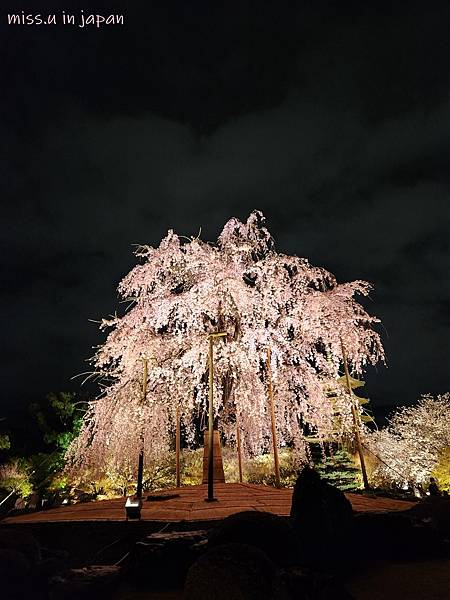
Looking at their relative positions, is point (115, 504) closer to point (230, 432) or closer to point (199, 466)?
point (230, 432)

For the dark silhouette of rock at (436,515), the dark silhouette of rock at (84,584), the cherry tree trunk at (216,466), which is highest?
the cherry tree trunk at (216,466)

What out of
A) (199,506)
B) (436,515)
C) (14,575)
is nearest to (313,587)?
(14,575)

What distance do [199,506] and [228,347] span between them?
5.69 metres

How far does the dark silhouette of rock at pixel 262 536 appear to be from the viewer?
5.53m

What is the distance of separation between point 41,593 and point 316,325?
450 inches

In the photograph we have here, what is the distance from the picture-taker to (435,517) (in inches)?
298

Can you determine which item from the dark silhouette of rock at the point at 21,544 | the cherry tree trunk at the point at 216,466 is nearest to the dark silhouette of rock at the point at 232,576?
the dark silhouette of rock at the point at 21,544

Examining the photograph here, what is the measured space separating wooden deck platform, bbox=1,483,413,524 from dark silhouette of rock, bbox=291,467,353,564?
2.54 m

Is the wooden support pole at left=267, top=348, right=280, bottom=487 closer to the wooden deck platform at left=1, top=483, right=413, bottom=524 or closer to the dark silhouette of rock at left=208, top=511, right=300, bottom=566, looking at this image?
the wooden deck platform at left=1, top=483, right=413, bottom=524

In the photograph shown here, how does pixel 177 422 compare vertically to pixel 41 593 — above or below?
above

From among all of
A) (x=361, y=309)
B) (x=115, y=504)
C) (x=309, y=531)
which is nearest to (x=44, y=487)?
(x=115, y=504)

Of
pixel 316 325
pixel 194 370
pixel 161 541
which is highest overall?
pixel 316 325

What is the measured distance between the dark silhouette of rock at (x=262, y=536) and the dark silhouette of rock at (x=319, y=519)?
38cm

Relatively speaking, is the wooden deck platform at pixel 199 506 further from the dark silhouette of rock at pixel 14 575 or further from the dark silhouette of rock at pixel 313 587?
the dark silhouette of rock at pixel 313 587
